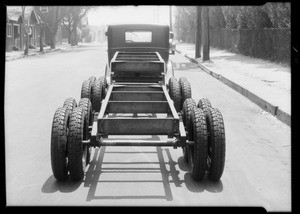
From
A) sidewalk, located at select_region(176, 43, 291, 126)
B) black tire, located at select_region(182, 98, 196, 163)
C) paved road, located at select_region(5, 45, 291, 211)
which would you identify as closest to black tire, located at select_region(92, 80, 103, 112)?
paved road, located at select_region(5, 45, 291, 211)

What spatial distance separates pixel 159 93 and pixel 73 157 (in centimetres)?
254

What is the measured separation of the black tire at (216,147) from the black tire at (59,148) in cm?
155

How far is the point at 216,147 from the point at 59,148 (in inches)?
64.2

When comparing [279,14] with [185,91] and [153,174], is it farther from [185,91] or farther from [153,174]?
[153,174]

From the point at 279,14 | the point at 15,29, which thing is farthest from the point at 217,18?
the point at 279,14

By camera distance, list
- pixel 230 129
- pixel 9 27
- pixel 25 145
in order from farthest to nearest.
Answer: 1. pixel 9 27
2. pixel 230 129
3. pixel 25 145

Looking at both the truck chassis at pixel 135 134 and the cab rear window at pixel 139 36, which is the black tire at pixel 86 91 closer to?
the truck chassis at pixel 135 134

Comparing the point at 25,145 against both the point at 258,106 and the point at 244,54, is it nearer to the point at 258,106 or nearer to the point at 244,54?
the point at 258,106

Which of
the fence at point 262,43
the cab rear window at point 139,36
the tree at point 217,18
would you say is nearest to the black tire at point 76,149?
the cab rear window at point 139,36

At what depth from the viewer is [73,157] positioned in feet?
14.7

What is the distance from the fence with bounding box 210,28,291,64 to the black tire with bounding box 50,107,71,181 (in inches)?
625

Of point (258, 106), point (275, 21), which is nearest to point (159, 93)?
point (258, 106)

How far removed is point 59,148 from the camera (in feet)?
14.5

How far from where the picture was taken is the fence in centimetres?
2011
